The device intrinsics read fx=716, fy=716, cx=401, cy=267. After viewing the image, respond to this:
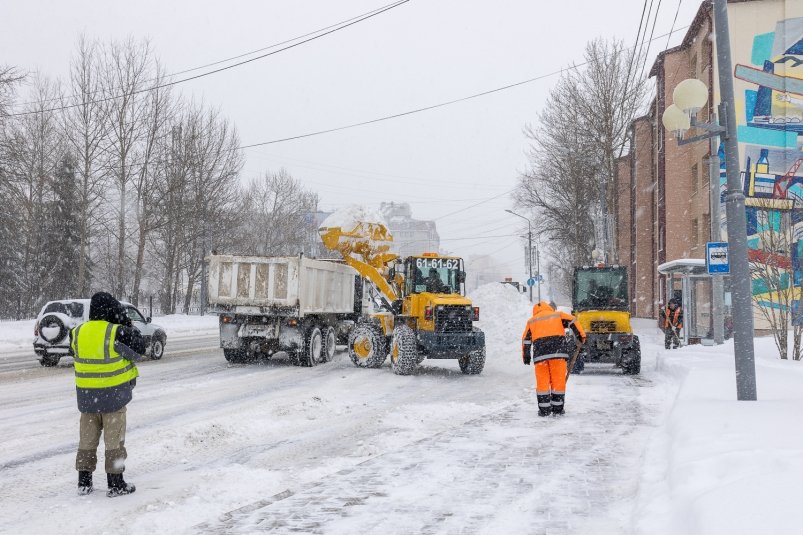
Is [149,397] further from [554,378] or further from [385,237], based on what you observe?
[385,237]

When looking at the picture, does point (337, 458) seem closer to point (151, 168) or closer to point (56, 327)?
point (56, 327)

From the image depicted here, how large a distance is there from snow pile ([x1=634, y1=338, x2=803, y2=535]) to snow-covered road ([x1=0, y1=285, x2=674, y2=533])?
15.4 inches

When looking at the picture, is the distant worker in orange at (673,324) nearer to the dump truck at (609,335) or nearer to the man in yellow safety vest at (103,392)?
the dump truck at (609,335)

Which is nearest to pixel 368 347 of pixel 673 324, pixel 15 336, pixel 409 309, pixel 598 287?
pixel 409 309

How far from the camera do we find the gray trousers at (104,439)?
627 cm

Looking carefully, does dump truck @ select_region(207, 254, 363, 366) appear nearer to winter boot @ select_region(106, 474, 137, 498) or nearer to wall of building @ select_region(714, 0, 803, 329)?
winter boot @ select_region(106, 474, 137, 498)

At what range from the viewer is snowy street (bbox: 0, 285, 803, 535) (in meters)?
5.27

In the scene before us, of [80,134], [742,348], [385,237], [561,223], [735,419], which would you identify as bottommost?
[735,419]

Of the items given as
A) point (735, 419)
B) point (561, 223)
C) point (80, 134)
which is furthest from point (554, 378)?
point (561, 223)

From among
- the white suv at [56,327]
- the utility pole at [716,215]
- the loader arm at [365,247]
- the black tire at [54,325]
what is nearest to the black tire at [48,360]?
the white suv at [56,327]

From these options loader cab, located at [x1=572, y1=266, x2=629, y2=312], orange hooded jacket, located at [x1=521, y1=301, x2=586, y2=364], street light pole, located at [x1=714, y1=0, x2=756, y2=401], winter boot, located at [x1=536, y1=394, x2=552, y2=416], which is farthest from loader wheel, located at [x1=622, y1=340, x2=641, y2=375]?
street light pole, located at [x1=714, y1=0, x2=756, y2=401]

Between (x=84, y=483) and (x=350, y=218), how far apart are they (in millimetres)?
12465

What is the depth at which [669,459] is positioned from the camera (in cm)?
641

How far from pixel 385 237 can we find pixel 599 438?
11.0 meters
